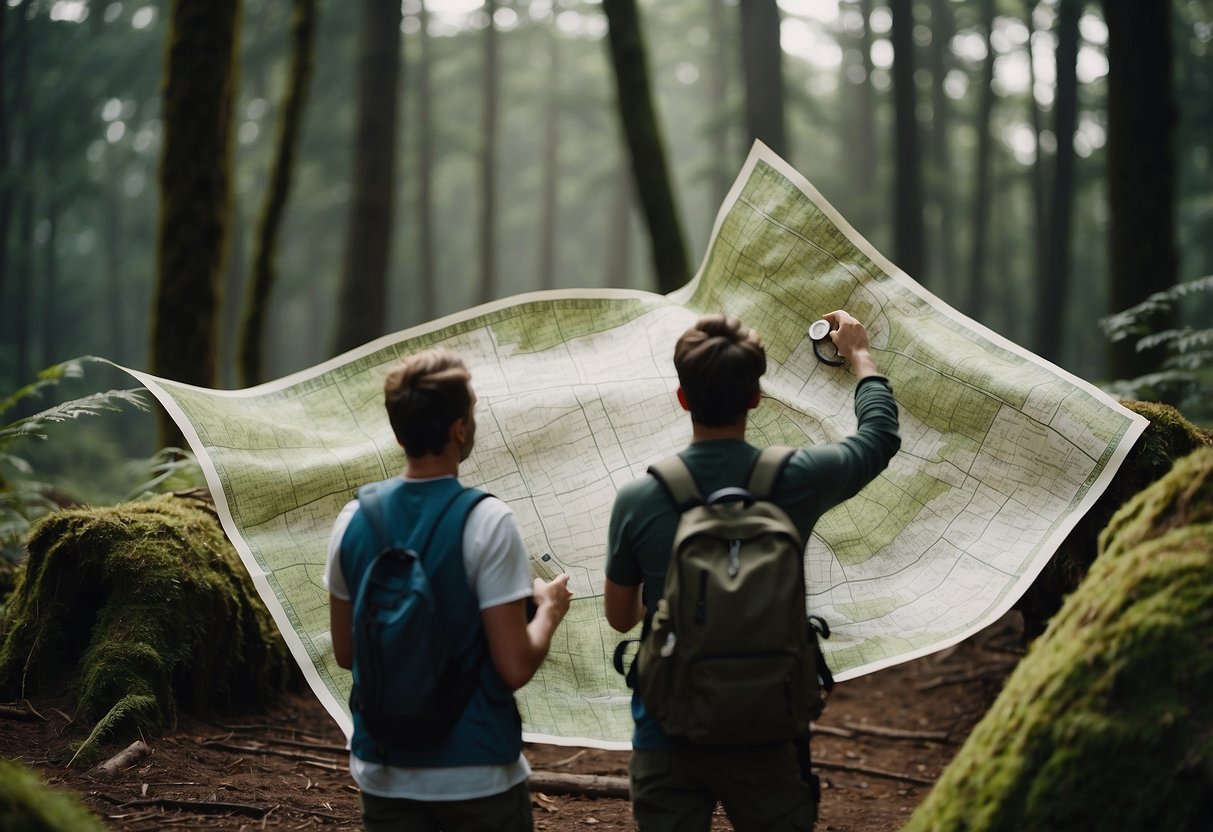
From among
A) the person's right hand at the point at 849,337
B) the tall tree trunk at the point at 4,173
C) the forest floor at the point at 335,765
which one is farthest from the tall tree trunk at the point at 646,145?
the tall tree trunk at the point at 4,173

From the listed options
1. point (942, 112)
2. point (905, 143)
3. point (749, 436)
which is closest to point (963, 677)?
point (749, 436)

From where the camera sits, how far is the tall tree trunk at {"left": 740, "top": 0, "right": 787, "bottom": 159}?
18031mm

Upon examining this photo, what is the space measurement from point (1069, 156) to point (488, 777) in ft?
71.9

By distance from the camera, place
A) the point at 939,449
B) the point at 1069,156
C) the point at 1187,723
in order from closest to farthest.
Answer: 1. the point at 1187,723
2. the point at 939,449
3. the point at 1069,156

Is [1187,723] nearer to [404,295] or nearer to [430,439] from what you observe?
[430,439]

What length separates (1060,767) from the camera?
2547 millimetres

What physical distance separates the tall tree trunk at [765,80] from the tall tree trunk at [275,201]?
9.54 metres

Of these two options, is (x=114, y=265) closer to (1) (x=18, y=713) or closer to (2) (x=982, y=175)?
(2) (x=982, y=175)

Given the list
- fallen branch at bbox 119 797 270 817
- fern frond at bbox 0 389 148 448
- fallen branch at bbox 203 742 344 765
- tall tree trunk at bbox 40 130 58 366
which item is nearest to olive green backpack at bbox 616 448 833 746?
A: fallen branch at bbox 119 797 270 817

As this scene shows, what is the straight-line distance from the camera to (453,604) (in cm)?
260

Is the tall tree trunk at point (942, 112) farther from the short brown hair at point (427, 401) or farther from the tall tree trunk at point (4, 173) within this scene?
the short brown hair at point (427, 401)

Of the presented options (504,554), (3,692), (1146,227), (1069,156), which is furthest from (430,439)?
(1069,156)

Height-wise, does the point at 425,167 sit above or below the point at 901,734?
above

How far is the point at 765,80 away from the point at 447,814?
17.5m
